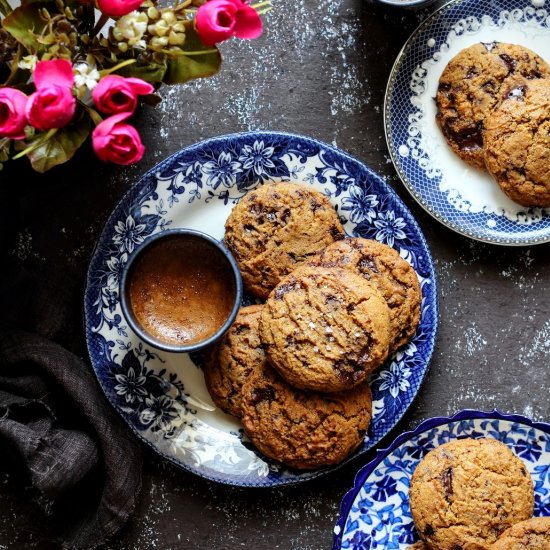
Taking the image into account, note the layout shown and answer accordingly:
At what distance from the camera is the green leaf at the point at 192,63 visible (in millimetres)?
1321

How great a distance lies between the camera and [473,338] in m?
1.94

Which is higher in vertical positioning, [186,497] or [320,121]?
[320,121]

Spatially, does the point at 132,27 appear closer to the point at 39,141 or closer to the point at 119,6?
the point at 119,6

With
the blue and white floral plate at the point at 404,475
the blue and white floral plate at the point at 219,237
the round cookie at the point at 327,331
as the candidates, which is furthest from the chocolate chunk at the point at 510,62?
the blue and white floral plate at the point at 404,475

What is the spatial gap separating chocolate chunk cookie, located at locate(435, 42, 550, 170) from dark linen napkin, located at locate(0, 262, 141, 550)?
103cm

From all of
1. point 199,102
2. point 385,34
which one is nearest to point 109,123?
point 199,102

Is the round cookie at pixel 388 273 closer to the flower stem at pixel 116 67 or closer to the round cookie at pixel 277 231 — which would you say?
the round cookie at pixel 277 231

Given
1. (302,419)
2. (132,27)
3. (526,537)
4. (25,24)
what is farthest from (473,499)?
(25,24)

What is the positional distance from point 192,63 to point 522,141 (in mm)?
835

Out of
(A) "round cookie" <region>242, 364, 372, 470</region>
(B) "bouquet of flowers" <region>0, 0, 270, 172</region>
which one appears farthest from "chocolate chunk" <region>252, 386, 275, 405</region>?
(B) "bouquet of flowers" <region>0, 0, 270, 172</region>

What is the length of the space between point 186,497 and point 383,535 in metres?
0.50

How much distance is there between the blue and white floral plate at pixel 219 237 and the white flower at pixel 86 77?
0.59 metres

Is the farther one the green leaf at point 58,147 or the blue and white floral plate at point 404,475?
the blue and white floral plate at point 404,475

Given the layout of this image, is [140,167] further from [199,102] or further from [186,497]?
[186,497]
